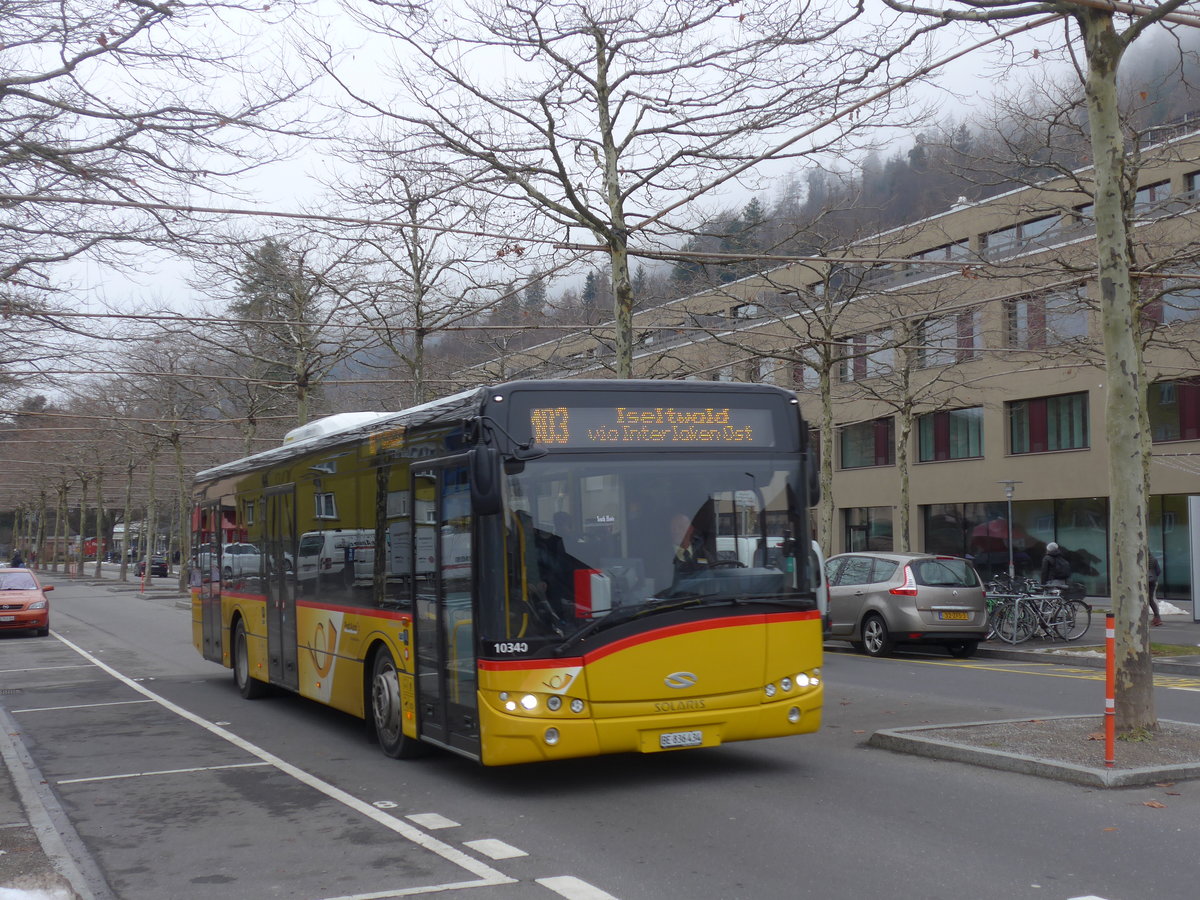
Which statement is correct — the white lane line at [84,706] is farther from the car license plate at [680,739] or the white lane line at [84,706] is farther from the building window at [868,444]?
the building window at [868,444]

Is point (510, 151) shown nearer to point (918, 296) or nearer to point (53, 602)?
point (918, 296)

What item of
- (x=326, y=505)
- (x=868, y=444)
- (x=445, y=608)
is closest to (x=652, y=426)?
(x=445, y=608)

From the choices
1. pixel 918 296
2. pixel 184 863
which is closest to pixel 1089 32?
pixel 184 863

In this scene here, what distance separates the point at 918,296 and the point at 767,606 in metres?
21.2

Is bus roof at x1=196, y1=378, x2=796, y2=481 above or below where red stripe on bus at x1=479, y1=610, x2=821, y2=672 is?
above

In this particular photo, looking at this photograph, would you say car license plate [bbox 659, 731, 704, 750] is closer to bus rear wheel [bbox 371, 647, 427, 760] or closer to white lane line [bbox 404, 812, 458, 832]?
white lane line [bbox 404, 812, 458, 832]

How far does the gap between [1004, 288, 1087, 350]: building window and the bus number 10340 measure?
14386 millimetres

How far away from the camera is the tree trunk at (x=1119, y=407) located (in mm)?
10039

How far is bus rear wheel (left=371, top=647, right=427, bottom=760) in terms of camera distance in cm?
1027

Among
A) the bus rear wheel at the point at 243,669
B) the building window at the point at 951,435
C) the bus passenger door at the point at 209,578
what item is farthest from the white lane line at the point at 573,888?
the building window at the point at 951,435

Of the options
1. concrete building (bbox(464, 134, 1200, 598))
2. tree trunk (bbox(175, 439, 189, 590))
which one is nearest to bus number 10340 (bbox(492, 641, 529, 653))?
concrete building (bbox(464, 134, 1200, 598))

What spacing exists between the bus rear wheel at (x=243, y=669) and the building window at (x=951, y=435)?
2945 centimetres

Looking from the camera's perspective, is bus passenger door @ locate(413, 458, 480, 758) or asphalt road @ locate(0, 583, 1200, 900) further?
bus passenger door @ locate(413, 458, 480, 758)

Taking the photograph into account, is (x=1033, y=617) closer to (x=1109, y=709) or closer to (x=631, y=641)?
(x=1109, y=709)
